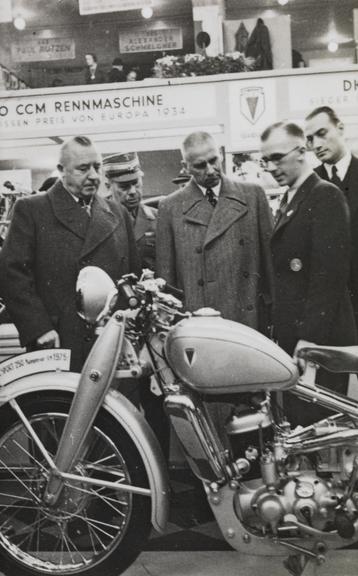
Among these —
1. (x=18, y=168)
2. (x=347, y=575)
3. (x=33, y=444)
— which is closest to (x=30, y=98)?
(x=18, y=168)

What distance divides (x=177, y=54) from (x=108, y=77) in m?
0.28

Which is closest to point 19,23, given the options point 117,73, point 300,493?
point 117,73

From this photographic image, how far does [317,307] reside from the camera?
7.53ft

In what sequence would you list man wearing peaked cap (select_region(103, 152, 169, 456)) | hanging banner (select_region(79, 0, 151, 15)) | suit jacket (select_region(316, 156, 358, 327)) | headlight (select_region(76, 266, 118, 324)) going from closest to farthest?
1. headlight (select_region(76, 266, 118, 324))
2. suit jacket (select_region(316, 156, 358, 327))
3. man wearing peaked cap (select_region(103, 152, 169, 456))
4. hanging banner (select_region(79, 0, 151, 15))

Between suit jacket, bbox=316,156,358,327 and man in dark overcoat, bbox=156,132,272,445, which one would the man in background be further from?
suit jacket, bbox=316,156,358,327

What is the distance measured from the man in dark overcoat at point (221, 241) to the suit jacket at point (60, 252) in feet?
0.85

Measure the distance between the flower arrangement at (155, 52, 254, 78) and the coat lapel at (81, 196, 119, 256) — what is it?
581mm

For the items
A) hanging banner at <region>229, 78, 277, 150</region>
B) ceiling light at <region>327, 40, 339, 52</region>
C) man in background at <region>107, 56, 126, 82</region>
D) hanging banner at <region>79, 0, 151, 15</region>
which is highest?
hanging banner at <region>79, 0, 151, 15</region>

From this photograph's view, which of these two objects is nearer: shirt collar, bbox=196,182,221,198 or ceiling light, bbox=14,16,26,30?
shirt collar, bbox=196,182,221,198

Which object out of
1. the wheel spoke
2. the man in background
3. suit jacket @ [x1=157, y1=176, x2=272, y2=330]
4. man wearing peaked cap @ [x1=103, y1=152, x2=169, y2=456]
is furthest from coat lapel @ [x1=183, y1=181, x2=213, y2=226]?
the wheel spoke

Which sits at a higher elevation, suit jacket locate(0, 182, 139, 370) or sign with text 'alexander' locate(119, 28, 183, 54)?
sign with text 'alexander' locate(119, 28, 183, 54)

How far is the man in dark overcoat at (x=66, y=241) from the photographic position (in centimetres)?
257

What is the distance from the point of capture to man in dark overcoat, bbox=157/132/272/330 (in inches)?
99.2

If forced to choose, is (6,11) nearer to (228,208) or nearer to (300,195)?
(228,208)
